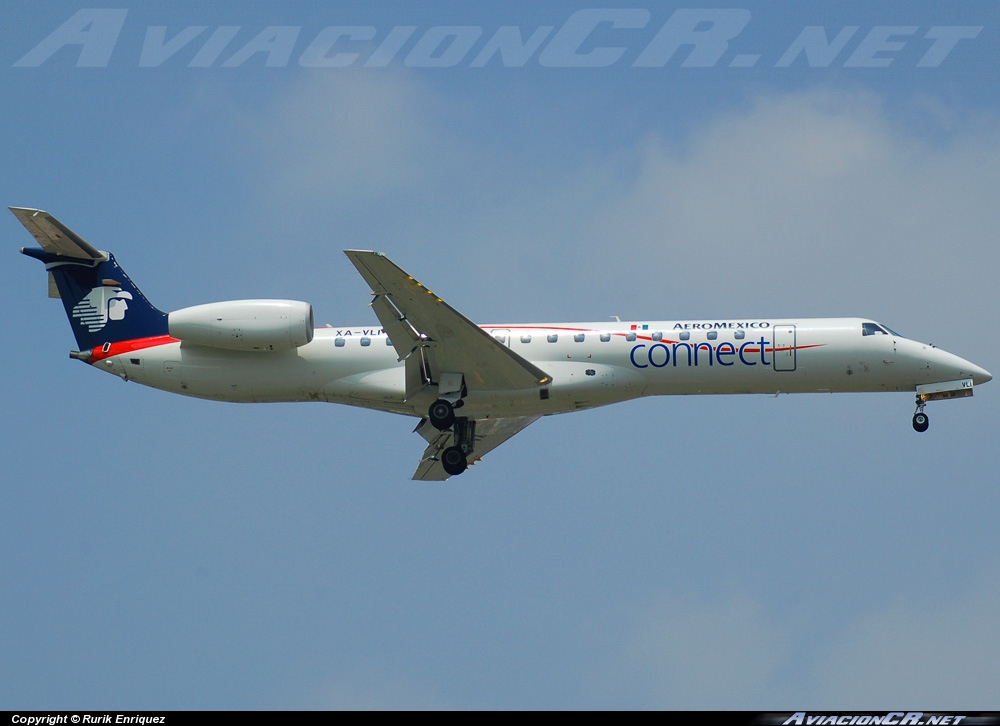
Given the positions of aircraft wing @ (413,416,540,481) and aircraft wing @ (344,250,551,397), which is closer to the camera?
aircraft wing @ (344,250,551,397)

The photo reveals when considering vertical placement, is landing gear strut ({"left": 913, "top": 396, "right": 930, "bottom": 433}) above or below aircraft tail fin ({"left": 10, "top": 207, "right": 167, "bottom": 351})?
below

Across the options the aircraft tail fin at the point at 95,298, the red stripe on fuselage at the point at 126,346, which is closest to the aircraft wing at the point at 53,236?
the aircraft tail fin at the point at 95,298

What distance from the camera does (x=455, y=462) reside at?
31.3m

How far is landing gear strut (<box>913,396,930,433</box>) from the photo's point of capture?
3011cm

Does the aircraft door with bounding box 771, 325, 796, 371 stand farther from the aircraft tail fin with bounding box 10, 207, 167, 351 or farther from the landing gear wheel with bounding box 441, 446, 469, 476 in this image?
the aircraft tail fin with bounding box 10, 207, 167, 351

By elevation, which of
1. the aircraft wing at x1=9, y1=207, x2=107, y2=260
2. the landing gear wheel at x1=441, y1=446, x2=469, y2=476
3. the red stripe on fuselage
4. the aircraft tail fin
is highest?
the aircraft wing at x1=9, y1=207, x2=107, y2=260

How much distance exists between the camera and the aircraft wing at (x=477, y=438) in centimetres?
3259

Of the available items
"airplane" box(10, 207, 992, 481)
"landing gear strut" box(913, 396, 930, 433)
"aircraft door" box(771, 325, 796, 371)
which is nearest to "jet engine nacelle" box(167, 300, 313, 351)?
"airplane" box(10, 207, 992, 481)

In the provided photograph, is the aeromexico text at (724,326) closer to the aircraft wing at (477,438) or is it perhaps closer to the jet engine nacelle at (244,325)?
the aircraft wing at (477,438)

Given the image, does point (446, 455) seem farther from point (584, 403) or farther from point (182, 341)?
point (182, 341)

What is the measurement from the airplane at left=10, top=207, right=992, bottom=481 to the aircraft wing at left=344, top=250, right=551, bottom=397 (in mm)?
34

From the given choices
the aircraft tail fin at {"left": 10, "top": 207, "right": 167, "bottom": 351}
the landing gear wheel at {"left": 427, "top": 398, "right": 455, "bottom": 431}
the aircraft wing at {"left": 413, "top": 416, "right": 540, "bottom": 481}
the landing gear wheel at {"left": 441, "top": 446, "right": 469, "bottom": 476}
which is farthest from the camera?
the aircraft wing at {"left": 413, "top": 416, "right": 540, "bottom": 481}

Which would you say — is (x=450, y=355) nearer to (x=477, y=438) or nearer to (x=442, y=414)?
(x=442, y=414)

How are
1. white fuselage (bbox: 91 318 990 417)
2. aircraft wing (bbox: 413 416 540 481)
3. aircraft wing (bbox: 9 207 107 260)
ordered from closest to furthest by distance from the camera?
aircraft wing (bbox: 9 207 107 260) → white fuselage (bbox: 91 318 990 417) → aircraft wing (bbox: 413 416 540 481)
